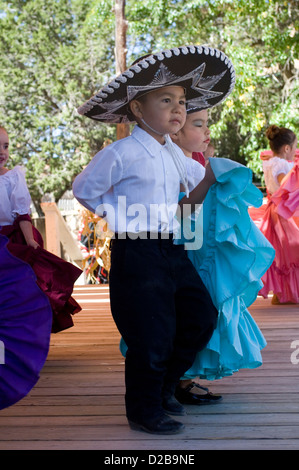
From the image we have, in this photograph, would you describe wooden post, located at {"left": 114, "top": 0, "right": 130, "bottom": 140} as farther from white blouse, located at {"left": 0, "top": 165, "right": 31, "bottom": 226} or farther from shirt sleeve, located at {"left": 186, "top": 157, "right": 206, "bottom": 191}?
shirt sleeve, located at {"left": 186, "top": 157, "right": 206, "bottom": 191}

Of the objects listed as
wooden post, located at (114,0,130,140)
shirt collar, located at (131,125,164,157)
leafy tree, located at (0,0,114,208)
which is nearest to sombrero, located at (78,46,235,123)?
shirt collar, located at (131,125,164,157)

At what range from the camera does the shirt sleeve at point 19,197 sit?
393 centimetres

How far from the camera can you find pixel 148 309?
2486mm

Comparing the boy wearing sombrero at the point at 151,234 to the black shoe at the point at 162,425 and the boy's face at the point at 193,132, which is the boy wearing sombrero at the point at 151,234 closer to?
the black shoe at the point at 162,425

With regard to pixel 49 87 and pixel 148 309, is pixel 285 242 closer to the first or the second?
pixel 148 309

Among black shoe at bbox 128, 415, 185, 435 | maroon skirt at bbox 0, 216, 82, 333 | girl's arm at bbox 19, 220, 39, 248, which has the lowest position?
black shoe at bbox 128, 415, 185, 435

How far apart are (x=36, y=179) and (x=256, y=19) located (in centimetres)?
1693

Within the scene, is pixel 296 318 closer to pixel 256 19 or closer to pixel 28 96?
pixel 256 19

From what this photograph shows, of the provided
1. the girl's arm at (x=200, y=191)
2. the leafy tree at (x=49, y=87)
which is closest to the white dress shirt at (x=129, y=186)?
the girl's arm at (x=200, y=191)

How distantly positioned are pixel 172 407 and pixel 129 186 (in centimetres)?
88

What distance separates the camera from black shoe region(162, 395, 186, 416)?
2.68 metres

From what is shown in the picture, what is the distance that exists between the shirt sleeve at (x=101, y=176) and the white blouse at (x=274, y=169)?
367 cm

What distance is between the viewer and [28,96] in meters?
28.9

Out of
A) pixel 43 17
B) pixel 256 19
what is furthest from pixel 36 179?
pixel 256 19
